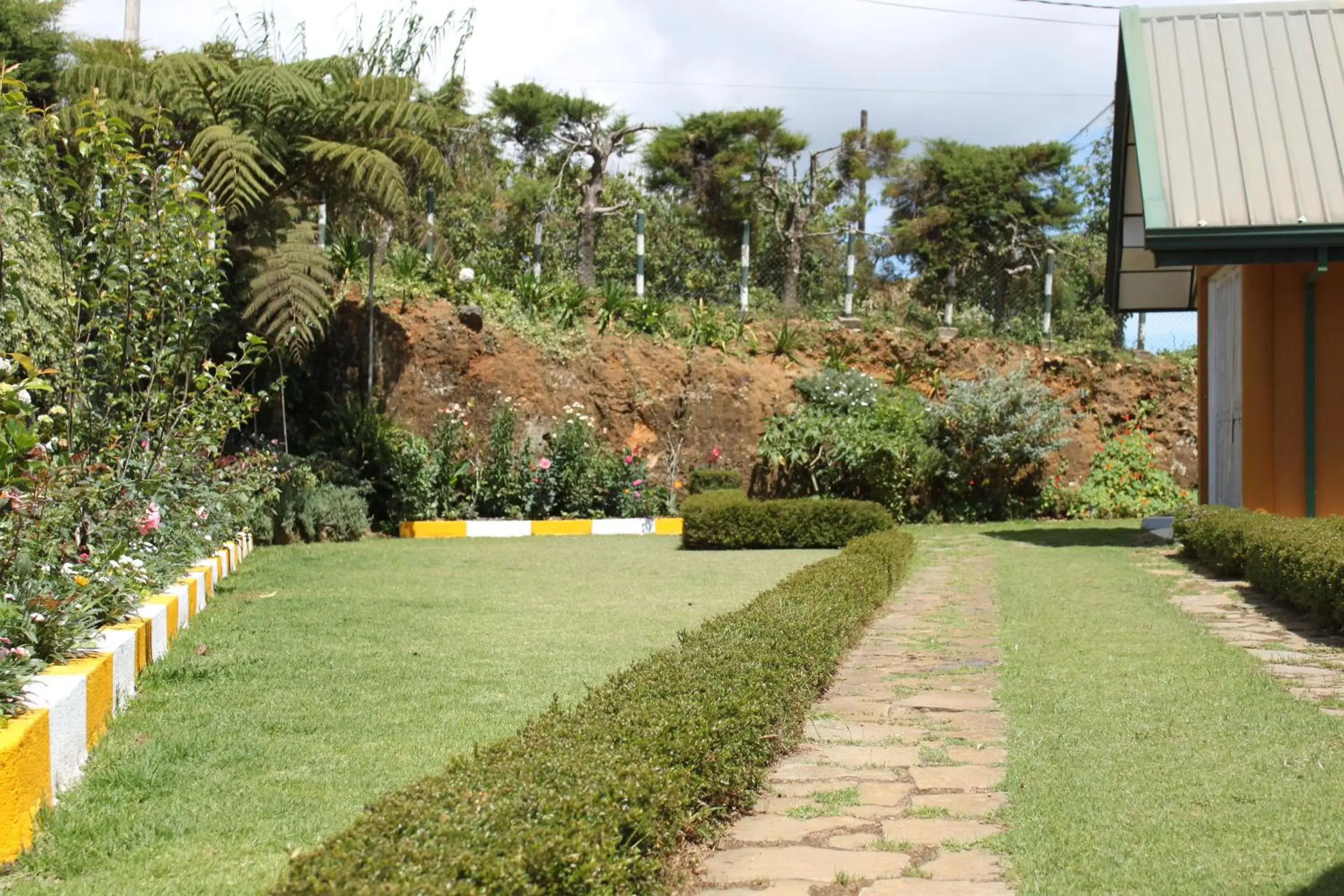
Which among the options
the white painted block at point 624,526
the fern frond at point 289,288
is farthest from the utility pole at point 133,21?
the white painted block at point 624,526

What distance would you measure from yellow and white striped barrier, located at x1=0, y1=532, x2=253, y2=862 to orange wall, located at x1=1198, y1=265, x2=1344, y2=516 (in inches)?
396

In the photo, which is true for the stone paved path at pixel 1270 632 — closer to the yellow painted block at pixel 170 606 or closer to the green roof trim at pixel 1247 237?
the green roof trim at pixel 1247 237

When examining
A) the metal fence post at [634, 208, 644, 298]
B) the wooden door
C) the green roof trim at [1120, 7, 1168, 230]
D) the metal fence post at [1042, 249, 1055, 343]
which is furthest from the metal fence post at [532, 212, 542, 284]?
the wooden door

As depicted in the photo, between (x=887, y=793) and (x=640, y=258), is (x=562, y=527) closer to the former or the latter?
(x=640, y=258)

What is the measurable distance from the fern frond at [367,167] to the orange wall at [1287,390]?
8.99m

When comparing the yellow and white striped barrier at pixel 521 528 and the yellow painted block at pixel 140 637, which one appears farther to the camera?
the yellow and white striped barrier at pixel 521 528

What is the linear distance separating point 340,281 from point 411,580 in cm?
850

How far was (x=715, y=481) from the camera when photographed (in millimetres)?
17000

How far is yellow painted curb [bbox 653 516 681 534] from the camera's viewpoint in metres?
16.7

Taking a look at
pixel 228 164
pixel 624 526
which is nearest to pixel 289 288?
pixel 228 164

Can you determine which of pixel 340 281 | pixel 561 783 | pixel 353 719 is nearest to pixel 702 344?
pixel 340 281

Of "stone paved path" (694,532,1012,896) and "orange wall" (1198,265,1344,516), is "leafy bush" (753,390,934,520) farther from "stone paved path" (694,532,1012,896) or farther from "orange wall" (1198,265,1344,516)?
"stone paved path" (694,532,1012,896)

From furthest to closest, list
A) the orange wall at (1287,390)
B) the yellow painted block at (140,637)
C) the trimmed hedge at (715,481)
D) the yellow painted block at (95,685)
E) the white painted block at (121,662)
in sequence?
the trimmed hedge at (715,481), the orange wall at (1287,390), the yellow painted block at (140,637), the white painted block at (121,662), the yellow painted block at (95,685)

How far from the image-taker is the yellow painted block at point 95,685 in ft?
14.0
